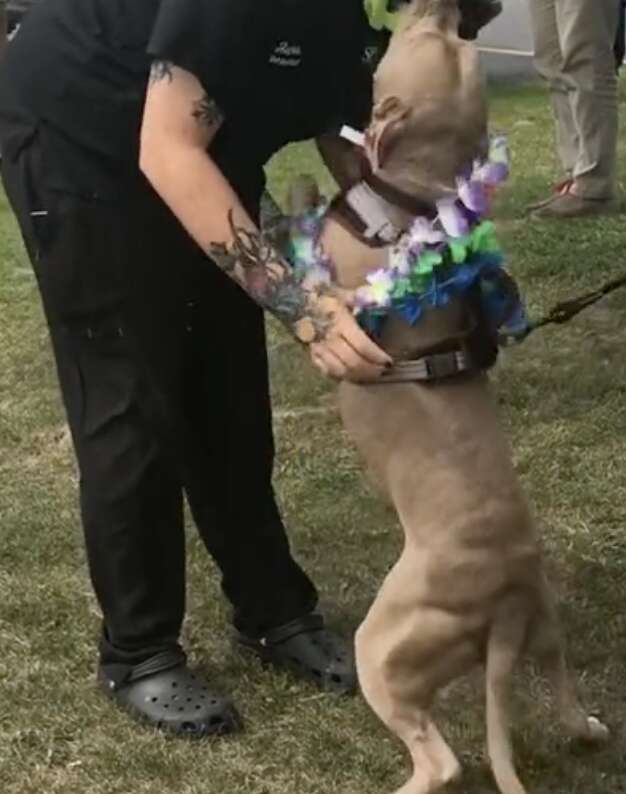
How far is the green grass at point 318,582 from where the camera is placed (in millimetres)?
3041

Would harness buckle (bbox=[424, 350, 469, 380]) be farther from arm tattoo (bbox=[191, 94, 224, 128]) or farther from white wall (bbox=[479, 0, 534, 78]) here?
white wall (bbox=[479, 0, 534, 78])

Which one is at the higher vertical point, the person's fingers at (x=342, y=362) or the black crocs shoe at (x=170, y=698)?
the person's fingers at (x=342, y=362)

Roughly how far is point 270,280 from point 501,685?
2.52 feet

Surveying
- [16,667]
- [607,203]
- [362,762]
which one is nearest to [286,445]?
[16,667]

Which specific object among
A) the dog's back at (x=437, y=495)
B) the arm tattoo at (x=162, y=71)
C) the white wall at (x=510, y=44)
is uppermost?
the arm tattoo at (x=162, y=71)

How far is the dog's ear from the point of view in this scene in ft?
8.25

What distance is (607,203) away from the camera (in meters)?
7.20

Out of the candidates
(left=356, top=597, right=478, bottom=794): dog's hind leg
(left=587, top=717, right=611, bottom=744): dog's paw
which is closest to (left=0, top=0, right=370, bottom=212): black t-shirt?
(left=356, top=597, right=478, bottom=794): dog's hind leg

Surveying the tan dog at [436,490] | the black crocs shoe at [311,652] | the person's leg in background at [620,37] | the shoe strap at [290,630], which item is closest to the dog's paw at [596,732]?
the tan dog at [436,490]

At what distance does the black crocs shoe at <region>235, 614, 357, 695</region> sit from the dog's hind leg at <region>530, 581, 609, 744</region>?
0.54 meters

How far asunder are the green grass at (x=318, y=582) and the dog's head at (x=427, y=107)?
6.6 inches

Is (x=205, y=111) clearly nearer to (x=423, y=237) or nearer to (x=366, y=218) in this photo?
(x=366, y=218)

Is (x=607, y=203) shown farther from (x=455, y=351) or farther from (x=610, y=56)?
(x=455, y=351)

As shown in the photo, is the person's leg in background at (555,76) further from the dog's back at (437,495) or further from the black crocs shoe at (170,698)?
the dog's back at (437,495)
